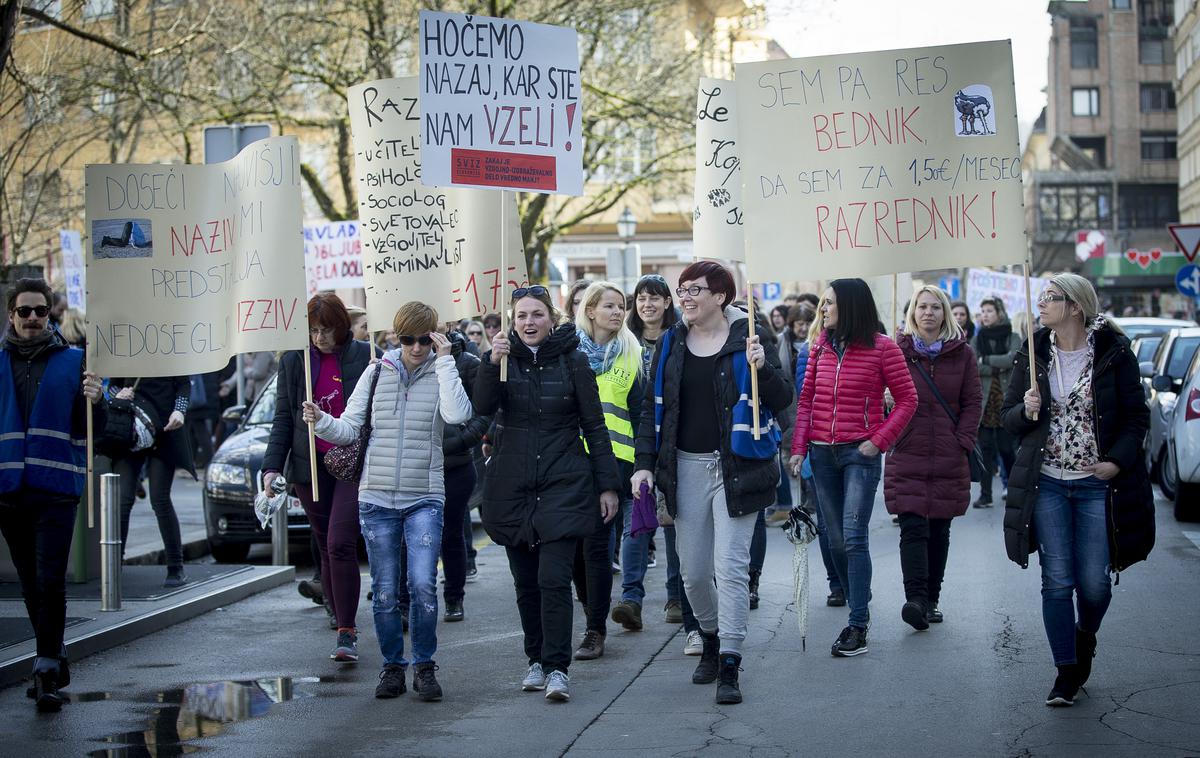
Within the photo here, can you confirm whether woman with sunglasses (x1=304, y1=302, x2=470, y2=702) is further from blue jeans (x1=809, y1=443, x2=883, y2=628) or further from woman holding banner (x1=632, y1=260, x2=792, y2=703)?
blue jeans (x1=809, y1=443, x2=883, y2=628)

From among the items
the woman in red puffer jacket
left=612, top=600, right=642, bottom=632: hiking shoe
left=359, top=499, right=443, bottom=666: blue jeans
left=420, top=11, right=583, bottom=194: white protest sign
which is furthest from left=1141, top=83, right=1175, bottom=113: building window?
left=359, top=499, right=443, bottom=666: blue jeans

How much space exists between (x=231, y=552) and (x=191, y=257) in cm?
476

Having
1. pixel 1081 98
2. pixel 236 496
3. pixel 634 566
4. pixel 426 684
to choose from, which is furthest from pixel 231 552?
pixel 1081 98

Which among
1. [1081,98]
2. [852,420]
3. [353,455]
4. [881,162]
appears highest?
[1081,98]

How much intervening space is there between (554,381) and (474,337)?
731 centimetres

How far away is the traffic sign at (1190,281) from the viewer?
24.7m


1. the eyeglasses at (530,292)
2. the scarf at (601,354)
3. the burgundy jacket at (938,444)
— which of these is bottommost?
the burgundy jacket at (938,444)

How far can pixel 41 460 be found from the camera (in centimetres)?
735

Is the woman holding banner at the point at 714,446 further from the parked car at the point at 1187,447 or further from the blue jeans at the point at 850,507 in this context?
the parked car at the point at 1187,447

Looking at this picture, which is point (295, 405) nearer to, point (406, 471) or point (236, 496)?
point (406, 471)

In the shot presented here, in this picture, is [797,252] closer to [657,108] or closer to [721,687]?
[721,687]

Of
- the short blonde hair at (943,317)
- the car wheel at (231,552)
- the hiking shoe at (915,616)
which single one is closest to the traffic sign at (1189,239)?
the short blonde hair at (943,317)

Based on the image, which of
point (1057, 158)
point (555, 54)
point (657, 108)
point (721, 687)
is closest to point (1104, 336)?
point (721, 687)

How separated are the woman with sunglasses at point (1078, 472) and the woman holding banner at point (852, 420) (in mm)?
1394
